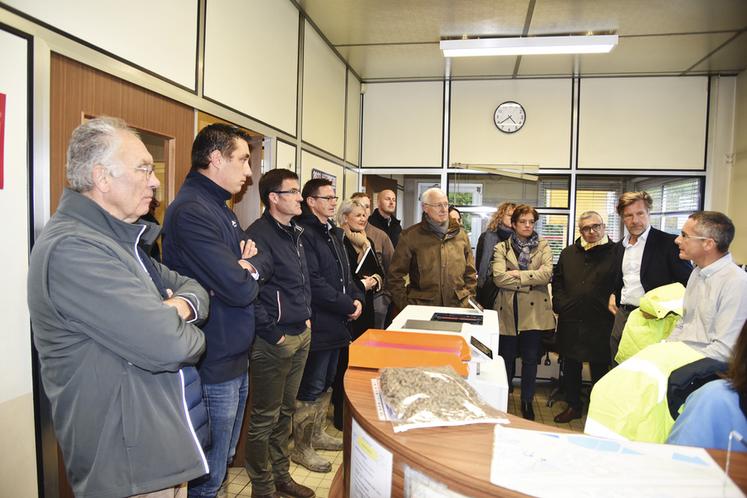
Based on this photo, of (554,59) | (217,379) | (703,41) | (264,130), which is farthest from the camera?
(554,59)

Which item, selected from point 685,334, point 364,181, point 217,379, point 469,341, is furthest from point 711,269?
point 364,181

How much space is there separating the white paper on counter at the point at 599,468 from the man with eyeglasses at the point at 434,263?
219 cm

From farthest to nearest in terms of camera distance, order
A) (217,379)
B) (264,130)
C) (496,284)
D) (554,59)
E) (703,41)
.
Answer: (554,59), (703,41), (496,284), (264,130), (217,379)

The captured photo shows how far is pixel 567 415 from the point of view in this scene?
3527 mm

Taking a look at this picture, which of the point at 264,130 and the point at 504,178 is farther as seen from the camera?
the point at 504,178

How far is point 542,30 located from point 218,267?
11.7 feet

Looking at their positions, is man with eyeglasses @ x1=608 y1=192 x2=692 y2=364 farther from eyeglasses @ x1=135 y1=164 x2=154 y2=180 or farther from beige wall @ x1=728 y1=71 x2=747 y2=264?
eyeglasses @ x1=135 y1=164 x2=154 y2=180

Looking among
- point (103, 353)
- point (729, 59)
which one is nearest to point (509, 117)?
point (729, 59)

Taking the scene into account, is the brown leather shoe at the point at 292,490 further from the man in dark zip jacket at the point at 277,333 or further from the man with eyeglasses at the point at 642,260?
the man with eyeglasses at the point at 642,260

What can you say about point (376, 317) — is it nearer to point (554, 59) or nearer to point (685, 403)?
point (685, 403)

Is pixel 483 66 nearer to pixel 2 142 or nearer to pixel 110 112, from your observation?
pixel 110 112

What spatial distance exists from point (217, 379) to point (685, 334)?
6.45 feet

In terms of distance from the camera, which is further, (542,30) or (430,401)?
(542,30)

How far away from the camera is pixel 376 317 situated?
11.6ft
